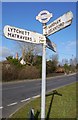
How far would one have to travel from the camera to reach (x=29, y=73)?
43062 millimetres

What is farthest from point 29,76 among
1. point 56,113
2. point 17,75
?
point 56,113

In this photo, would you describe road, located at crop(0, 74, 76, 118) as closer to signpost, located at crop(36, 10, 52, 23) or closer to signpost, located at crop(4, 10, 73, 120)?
signpost, located at crop(4, 10, 73, 120)

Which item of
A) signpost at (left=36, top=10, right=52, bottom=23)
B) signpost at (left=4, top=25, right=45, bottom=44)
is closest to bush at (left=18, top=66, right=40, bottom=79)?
signpost at (left=4, top=25, right=45, bottom=44)

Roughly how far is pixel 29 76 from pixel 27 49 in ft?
30.5

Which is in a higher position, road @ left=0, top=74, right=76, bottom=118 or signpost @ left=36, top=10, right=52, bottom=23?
signpost @ left=36, top=10, right=52, bottom=23

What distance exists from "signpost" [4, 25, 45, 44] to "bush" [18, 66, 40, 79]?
34.7 metres

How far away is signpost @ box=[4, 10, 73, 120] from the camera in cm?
427

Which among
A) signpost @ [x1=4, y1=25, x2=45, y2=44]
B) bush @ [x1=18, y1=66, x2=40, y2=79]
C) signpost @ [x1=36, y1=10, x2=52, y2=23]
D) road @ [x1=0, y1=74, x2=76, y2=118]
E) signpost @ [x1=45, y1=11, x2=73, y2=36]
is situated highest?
signpost @ [x1=36, y1=10, x2=52, y2=23]

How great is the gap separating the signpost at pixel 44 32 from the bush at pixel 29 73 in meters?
34.7

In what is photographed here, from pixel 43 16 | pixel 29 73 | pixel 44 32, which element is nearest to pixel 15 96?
pixel 44 32

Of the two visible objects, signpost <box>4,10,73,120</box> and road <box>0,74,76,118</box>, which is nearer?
signpost <box>4,10,73,120</box>

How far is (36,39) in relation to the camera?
4.55 meters

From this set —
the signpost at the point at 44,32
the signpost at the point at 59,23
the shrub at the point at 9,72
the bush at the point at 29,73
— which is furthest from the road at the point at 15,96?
the bush at the point at 29,73

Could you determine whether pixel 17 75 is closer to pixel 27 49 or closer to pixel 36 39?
pixel 27 49
